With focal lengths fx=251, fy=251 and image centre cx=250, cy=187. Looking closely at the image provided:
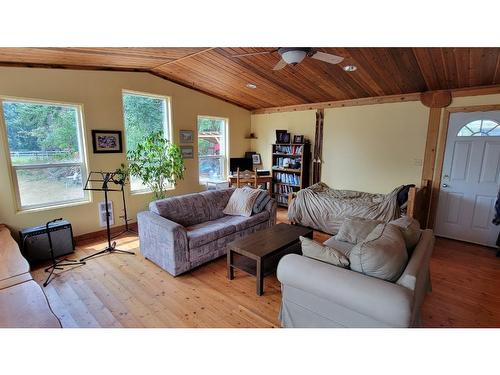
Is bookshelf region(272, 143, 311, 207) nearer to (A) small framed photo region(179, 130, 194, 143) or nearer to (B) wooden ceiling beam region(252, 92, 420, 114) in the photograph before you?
(B) wooden ceiling beam region(252, 92, 420, 114)

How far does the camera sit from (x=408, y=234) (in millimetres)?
2047

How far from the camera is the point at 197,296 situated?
7.99ft

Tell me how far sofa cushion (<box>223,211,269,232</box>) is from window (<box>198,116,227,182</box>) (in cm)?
219

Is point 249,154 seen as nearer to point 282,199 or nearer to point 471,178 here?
point 282,199

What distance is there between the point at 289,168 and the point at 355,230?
3.16 meters

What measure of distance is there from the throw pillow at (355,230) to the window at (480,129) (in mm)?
2435

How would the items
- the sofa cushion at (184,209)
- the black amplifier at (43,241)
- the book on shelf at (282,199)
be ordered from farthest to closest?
the book on shelf at (282,199) < the sofa cushion at (184,209) < the black amplifier at (43,241)

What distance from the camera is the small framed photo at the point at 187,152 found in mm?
4984

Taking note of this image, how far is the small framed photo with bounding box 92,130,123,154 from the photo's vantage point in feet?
12.5

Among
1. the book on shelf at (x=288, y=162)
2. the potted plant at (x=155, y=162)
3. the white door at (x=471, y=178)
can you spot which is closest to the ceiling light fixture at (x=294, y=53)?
the potted plant at (x=155, y=162)

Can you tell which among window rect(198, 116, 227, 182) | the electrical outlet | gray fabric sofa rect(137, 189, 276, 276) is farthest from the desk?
the electrical outlet

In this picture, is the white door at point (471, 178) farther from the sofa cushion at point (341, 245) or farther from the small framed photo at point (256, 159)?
the small framed photo at point (256, 159)
